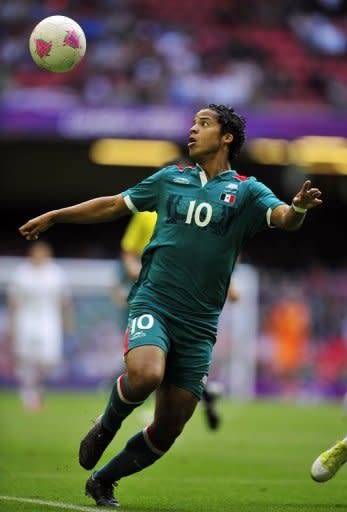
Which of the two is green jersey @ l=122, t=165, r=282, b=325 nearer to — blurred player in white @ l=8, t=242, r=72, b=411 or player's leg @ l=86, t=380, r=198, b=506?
player's leg @ l=86, t=380, r=198, b=506

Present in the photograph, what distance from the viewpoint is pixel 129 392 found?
6.50 m

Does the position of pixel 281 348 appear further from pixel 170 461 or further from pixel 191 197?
pixel 191 197

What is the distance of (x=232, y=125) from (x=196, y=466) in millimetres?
3715

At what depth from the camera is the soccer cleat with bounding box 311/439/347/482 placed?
7316mm

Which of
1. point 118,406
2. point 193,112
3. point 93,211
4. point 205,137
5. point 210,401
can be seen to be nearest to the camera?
point 118,406

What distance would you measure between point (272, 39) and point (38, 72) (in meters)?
5.10

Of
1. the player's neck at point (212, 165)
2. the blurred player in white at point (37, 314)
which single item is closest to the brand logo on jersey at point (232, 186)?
the player's neck at point (212, 165)

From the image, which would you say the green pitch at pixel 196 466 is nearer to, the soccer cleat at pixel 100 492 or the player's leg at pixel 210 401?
the soccer cleat at pixel 100 492

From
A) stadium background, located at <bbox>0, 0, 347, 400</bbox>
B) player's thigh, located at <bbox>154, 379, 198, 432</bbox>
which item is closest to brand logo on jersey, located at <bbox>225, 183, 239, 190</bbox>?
player's thigh, located at <bbox>154, 379, 198, 432</bbox>

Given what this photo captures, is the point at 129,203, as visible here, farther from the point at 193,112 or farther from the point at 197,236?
the point at 193,112

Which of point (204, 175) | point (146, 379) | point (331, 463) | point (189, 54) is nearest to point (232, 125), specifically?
point (204, 175)

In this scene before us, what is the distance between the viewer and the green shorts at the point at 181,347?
6.64m

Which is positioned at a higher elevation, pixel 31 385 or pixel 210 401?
pixel 210 401

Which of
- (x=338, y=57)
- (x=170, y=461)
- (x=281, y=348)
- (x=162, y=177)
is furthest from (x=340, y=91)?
(x=162, y=177)
